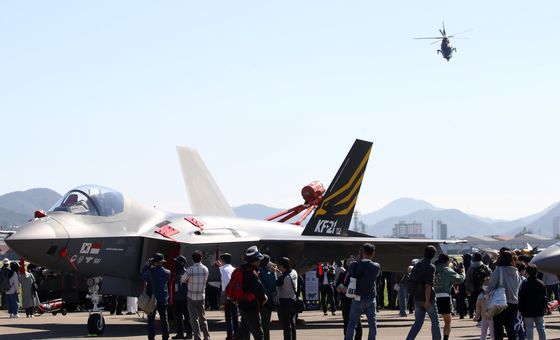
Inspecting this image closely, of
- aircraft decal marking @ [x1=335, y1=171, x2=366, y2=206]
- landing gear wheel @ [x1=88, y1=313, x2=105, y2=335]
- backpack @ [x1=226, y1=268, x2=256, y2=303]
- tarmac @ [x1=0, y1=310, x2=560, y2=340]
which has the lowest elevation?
tarmac @ [x1=0, y1=310, x2=560, y2=340]

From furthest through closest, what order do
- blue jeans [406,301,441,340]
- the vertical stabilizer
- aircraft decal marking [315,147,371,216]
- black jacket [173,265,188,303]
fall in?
the vertical stabilizer → aircraft decal marking [315,147,371,216] → black jacket [173,265,188,303] → blue jeans [406,301,441,340]

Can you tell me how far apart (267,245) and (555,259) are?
23.4ft

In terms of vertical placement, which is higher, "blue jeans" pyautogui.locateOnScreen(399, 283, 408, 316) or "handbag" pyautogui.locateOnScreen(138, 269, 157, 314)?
"handbag" pyautogui.locateOnScreen(138, 269, 157, 314)

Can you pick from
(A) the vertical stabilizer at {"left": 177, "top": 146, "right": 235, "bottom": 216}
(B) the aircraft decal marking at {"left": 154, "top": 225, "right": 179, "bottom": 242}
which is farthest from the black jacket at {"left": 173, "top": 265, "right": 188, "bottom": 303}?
(A) the vertical stabilizer at {"left": 177, "top": 146, "right": 235, "bottom": 216}

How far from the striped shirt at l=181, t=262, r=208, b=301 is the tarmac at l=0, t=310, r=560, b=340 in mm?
2168

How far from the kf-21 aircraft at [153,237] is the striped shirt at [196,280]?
9.38 feet

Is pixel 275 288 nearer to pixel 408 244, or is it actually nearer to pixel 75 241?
pixel 75 241

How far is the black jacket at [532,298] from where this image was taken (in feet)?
43.1

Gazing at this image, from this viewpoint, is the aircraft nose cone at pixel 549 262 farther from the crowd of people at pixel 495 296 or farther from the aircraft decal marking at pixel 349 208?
the aircraft decal marking at pixel 349 208

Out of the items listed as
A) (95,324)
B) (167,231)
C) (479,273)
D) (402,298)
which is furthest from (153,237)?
(402,298)

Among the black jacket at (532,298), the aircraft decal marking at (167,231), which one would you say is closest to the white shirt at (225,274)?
the aircraft decal marking at (167,231)

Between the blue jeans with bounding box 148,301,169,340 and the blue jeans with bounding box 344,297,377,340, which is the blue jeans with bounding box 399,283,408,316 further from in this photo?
the blue jeans with bounding box 344,297,377,340

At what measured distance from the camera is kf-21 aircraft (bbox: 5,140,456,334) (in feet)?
59.5

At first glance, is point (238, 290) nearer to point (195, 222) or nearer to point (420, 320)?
point (420, 320)
